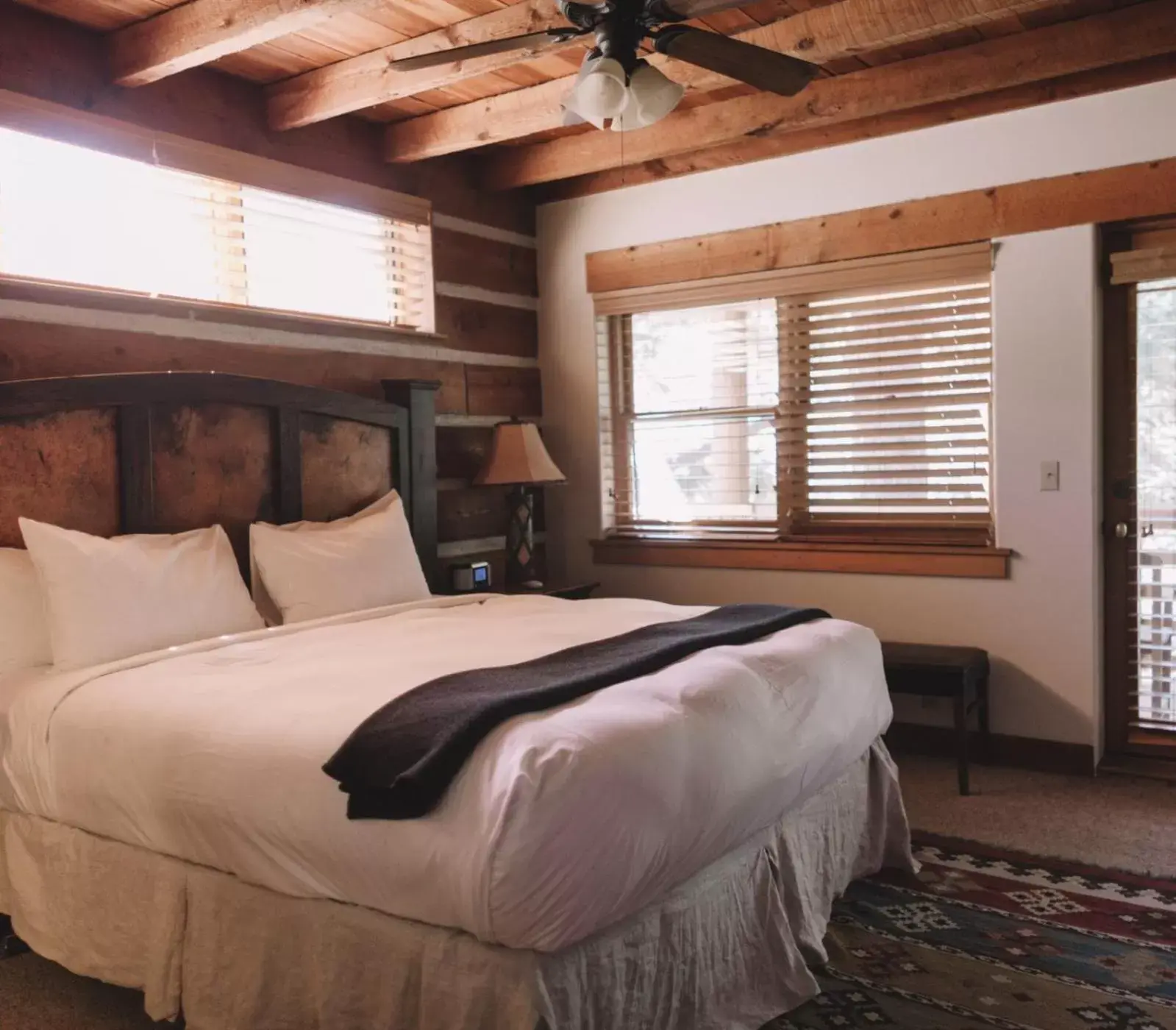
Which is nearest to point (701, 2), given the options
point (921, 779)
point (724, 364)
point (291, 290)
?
point (291, 290)

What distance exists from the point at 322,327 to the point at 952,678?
2736mm

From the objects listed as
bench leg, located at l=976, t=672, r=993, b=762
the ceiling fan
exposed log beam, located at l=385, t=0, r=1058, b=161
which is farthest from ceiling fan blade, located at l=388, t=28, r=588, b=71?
bench leg, located at l=976, t=672, r=993, b=762

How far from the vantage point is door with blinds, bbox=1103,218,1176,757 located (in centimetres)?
384

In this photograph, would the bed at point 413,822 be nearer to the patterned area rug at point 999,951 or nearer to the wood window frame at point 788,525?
the patterned area rug at point 999,951

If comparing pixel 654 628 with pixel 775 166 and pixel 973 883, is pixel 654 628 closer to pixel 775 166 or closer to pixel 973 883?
pixel 973 883

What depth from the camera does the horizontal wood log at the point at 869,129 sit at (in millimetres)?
3756

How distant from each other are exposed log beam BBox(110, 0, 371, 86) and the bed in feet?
3.23

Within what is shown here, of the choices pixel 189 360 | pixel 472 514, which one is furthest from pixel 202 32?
pixel 472 514

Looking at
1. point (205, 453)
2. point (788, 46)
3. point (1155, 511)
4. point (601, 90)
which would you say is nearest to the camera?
point (601, 90)

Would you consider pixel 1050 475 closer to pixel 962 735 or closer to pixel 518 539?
pixel 962 735

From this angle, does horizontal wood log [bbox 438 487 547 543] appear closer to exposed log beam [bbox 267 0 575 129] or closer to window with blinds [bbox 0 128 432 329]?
window with blinds [bbox 0 128 432 329]

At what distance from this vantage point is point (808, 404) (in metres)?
4.52

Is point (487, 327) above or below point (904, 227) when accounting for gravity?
below

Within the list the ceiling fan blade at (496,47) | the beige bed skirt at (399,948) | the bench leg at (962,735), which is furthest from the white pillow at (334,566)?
the bench leg at (962,735)
